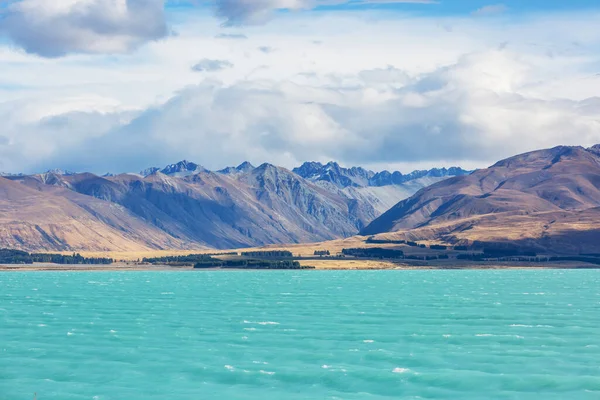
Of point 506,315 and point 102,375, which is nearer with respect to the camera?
point 102,375

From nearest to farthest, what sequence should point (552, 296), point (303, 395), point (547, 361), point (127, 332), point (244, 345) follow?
point (303, 395), point (547, 361), point (244, 345), point (127, 332), point (552, 296)

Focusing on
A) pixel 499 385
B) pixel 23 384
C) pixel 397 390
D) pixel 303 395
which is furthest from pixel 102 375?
pixel 499 385

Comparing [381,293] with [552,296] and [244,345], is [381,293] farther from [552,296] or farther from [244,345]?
[244,345]

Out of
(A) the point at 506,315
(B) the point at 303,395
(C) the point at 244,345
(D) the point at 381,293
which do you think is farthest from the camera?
(D) the point at 381,293

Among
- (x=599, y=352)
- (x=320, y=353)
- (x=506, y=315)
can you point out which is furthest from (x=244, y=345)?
(x=506, y=315)

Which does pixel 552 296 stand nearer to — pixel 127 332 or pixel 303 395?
pixel 127 332

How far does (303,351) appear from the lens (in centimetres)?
8212

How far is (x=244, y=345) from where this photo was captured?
86.8m

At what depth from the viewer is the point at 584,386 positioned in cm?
6481

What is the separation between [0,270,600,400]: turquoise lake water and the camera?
65062mm

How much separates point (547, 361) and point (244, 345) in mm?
29563

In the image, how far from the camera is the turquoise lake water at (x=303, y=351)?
213ft

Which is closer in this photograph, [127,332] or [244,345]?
[244,345]

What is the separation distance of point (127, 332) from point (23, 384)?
103 feet
